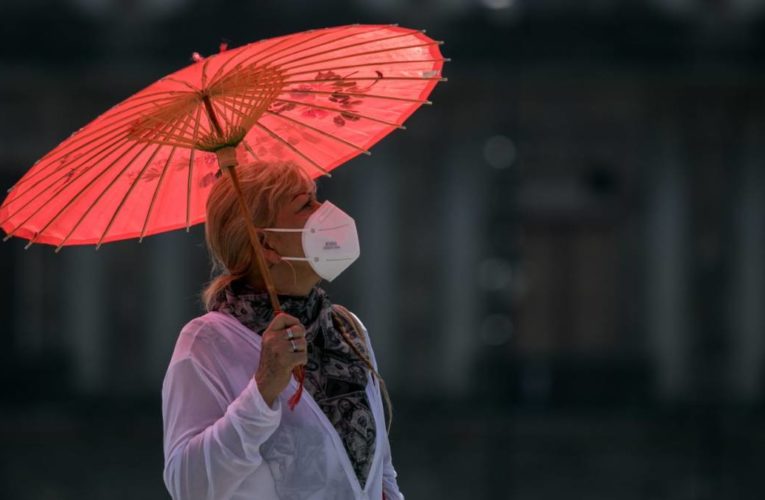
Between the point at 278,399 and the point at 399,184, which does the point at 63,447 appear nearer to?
the point at 399,184

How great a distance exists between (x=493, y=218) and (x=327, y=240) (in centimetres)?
1726

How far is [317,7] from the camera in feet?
64.4

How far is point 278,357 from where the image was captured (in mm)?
2795

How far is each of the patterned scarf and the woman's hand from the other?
205 millimetres

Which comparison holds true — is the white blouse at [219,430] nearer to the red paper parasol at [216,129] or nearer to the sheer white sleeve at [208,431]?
the sheer white sleeve at [208,431]

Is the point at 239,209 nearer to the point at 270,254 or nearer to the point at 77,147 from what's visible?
the point at 270,254

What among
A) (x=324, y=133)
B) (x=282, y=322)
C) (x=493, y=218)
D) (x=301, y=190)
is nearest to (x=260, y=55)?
(x=301, y=190)

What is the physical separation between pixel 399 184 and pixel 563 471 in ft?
23.4

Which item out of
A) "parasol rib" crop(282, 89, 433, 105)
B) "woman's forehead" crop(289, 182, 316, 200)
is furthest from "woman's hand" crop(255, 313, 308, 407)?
"parasol rib" crop(282, 89, 433, 105)

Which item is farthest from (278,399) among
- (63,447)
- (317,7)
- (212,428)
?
(317,7)

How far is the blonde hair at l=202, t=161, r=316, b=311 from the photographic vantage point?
3062mm

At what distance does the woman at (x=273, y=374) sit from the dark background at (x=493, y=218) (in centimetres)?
1531

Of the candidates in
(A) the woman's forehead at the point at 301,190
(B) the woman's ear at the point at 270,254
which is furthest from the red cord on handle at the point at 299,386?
(A) the woman's forehead at the point at 301,190

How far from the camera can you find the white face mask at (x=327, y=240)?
303cm
